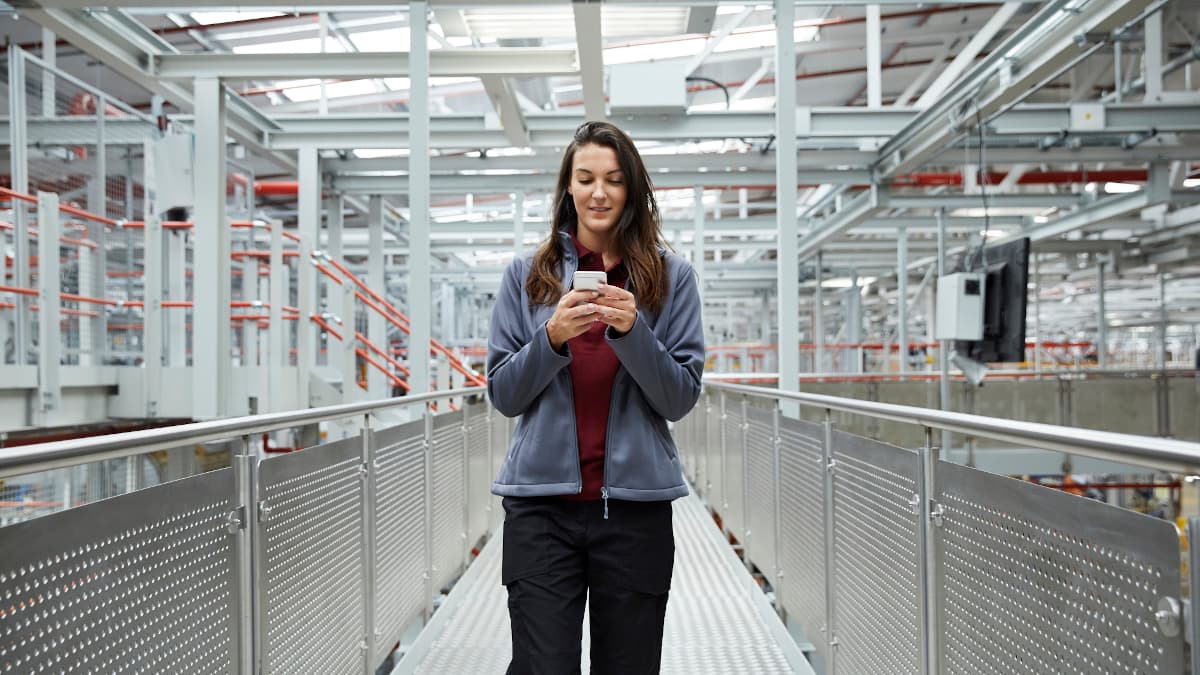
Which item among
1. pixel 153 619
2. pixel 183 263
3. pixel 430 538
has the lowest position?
pixel 430 538

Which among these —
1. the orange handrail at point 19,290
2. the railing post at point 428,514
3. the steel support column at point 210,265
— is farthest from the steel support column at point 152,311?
Result: the railing post at point 428,514

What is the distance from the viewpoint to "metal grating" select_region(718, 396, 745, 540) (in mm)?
4914

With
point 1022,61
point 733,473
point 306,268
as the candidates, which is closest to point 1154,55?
point 1022,61

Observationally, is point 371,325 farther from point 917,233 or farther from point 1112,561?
point 917,233

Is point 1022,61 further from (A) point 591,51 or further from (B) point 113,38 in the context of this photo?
(B) point 113,38

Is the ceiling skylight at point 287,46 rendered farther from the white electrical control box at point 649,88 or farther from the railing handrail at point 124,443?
the railing handrail at point 124,443

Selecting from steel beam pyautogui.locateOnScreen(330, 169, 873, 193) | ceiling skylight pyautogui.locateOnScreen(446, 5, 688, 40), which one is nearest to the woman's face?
ceiling skylight pyautogui.locateOnScreen(446, 5, 688, 40)

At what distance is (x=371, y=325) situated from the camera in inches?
389

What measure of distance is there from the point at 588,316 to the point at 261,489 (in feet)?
3.40

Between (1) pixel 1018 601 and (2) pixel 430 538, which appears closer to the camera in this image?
(1) pixel 1018 601

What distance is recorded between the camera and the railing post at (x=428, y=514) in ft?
12.2

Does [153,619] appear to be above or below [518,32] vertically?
below

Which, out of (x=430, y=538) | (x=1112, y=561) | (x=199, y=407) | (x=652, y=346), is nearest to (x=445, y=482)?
(x=430, y=538)

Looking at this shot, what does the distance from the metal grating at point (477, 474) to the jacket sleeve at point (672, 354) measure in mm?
3400
